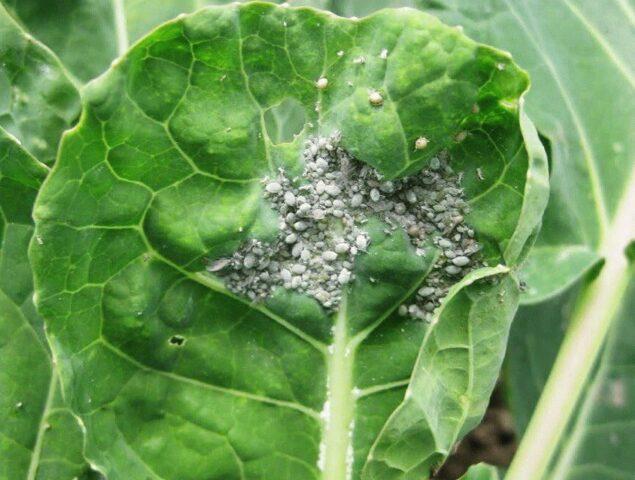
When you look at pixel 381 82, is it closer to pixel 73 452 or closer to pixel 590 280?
pixel 590 280

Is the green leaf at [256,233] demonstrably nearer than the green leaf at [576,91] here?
Yes

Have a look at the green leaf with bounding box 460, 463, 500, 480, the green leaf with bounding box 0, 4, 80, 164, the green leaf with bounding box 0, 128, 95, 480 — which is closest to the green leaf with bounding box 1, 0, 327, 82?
the green leaf with bounding box 0, 4, 80, 164

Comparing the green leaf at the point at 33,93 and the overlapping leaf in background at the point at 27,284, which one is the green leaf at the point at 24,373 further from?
the green leaf at the point at 33,93

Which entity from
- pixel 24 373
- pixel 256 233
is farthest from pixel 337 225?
pixel 24 373

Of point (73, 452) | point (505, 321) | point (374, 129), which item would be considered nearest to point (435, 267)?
point (505, 321)

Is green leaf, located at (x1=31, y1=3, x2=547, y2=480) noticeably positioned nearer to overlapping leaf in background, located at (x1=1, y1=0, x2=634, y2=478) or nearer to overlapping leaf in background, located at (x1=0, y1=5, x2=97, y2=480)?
overlapping leaf in background, located at (x1=0, y1=5, x2=97, y2=480)

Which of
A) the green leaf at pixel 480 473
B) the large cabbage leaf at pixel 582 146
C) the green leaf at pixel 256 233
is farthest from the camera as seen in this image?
the large cabbage leaf at pixel 582 146

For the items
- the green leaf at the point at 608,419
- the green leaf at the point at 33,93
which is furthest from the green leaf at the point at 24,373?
the green leaf at the point at 608,419
